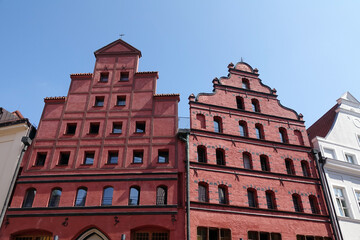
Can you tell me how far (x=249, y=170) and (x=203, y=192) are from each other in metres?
4.16

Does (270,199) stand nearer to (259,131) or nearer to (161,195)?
(259,131)

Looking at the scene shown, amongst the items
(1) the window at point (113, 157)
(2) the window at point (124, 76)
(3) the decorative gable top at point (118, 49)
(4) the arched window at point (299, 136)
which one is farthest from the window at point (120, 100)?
(4) the arched window at point (299, 136)

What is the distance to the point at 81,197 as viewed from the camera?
69.7 ft

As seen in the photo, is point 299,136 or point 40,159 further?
point 299,136

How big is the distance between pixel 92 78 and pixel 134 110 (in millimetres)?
5365

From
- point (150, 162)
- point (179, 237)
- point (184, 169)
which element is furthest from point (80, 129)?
point (179, 237)

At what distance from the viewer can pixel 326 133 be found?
95.9ft

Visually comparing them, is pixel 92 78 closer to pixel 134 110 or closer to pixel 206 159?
pixel 134 110

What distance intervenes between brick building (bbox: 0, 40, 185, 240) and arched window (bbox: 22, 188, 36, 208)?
0.05 meters

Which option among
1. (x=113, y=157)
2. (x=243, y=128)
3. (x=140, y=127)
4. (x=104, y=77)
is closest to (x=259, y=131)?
(x=243, y=128)

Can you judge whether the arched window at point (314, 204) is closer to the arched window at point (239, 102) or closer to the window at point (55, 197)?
the arched window at point (239, 102)

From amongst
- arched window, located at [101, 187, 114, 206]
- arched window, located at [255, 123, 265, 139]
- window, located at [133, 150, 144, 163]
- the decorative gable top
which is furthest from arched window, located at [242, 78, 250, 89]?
arched window, located at [101, 187, 114, 206]

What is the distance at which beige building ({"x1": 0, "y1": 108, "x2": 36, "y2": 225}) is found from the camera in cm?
2161

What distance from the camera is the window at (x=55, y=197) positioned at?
68.7 ft
